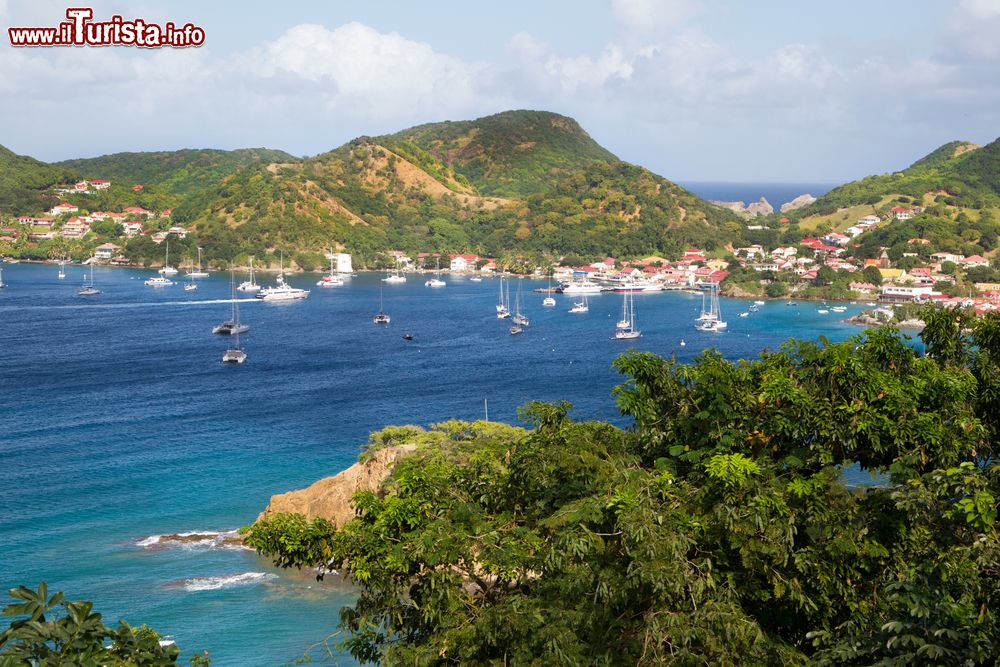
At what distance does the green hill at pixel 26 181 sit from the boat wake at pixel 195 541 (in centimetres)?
9406

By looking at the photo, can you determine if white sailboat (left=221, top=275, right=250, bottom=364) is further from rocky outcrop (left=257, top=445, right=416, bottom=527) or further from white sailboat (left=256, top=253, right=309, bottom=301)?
rocky outcrop (left=257, top=445, right=416, bottom=527)

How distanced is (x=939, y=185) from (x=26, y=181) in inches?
4139

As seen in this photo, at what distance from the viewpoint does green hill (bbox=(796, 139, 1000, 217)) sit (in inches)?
3907

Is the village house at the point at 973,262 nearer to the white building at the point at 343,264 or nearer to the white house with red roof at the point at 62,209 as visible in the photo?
the white building at the point at 343,264

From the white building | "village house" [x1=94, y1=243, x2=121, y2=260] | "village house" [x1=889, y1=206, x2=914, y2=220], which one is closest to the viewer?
the white building

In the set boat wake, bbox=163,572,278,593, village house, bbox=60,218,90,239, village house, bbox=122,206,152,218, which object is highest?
village house, bbox=122,206,152,218

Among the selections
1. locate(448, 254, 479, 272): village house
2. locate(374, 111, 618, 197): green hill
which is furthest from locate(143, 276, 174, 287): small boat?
locate(374, 111, 618, 197): green hill

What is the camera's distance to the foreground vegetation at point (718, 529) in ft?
22.3

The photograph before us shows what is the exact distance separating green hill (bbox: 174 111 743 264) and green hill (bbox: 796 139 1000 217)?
48.0ft

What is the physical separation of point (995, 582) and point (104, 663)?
600 cm

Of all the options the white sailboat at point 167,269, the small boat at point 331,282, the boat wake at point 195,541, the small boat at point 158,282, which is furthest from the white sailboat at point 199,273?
the boat wake at point 195,541

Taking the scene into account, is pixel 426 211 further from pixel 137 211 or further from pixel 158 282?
pixel 158 282

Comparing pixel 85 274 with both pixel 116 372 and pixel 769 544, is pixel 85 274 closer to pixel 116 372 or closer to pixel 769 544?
pixel 116 372

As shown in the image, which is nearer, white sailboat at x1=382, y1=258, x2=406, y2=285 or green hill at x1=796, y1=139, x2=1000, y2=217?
white sailboat at x1=382, y1=258, x2=406, y2=285
